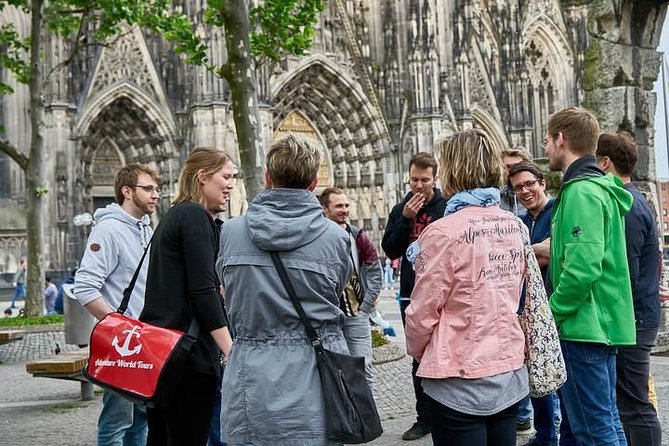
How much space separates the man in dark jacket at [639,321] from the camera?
4.00m

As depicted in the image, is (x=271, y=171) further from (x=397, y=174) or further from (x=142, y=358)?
(x=397, y=174)

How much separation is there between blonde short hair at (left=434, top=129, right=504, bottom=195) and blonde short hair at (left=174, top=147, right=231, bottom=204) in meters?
1.14

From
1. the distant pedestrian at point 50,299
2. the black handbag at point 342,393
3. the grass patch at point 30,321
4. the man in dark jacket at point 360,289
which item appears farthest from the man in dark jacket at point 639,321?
the distant pedestrian at point 50,299

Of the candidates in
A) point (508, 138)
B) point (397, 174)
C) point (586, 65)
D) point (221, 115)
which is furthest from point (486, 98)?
point (586, 65)

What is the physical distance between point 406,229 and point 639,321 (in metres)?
1.69

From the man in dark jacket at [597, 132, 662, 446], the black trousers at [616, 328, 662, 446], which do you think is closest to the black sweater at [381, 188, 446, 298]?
the man in dark jacket at [597, 132, 662, 446]

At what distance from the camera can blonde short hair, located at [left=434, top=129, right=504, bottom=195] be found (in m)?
→ 3.15

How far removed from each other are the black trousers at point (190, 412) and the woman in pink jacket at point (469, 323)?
104 cm

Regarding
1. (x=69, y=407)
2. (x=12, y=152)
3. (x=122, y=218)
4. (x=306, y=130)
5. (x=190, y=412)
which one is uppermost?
(x=306, y=130)

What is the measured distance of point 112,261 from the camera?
4.35 meters

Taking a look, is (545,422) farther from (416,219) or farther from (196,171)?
(196,171)

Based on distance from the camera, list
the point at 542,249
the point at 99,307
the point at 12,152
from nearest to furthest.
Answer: the point at 99,307 → the point at 542,249 → the point at 12,152

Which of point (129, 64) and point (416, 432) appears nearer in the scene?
point (416, 432)

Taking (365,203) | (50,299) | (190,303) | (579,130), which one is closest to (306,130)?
(365,203)
